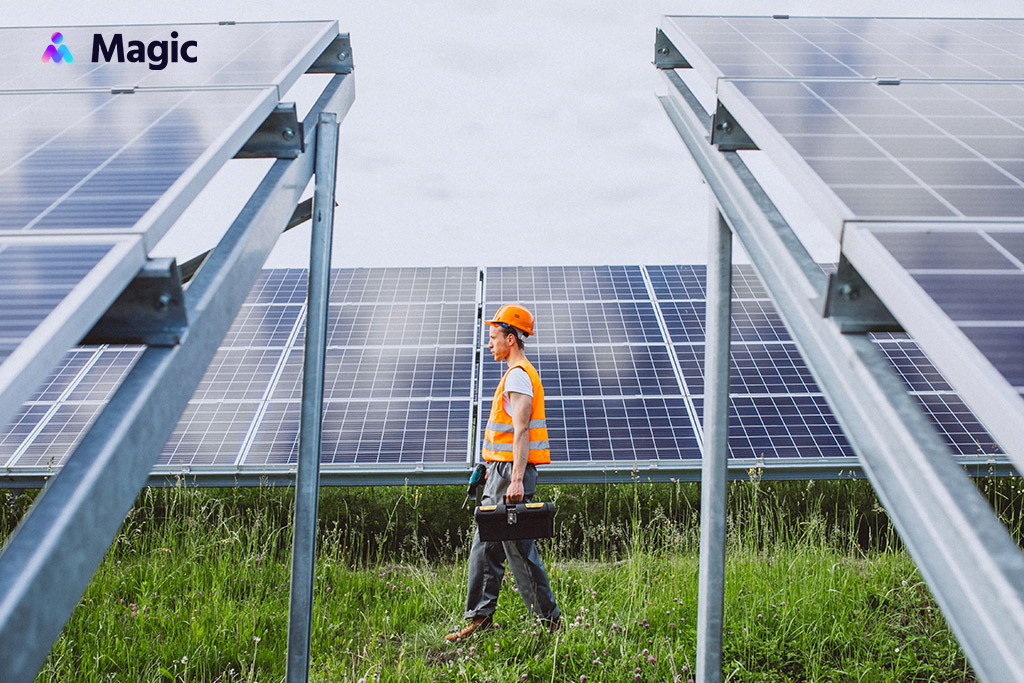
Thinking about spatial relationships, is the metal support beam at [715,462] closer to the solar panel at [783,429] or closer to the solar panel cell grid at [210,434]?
the solar panel at [783,429]

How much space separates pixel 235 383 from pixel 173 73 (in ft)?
13.6

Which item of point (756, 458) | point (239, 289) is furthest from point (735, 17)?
point (239, 289)

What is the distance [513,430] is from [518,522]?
0.66 meters

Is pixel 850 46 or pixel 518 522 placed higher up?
pixel 850 46

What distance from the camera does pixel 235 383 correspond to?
7.55 m

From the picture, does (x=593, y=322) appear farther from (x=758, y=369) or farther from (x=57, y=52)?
(x=57, y=52)

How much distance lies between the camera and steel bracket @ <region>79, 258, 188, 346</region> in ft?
6.19

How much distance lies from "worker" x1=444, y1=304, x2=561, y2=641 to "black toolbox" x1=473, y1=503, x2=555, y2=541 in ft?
0.35

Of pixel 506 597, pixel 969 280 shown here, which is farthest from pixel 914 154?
pixel 506 597

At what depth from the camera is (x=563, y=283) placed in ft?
30.9

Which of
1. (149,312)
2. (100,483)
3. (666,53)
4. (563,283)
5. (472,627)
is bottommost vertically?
(472,627)

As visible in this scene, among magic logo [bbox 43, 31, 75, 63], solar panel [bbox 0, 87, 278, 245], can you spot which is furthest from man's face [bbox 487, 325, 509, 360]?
magic logo [bbox 43, 31, 75, 63]

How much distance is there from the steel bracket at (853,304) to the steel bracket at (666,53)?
2.63m

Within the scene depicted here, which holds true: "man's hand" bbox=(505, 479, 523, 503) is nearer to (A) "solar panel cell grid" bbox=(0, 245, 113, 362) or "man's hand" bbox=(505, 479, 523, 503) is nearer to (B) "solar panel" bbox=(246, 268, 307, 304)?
(A) "solar panel cell grid" bbox=(0, 245, 113, 362)
